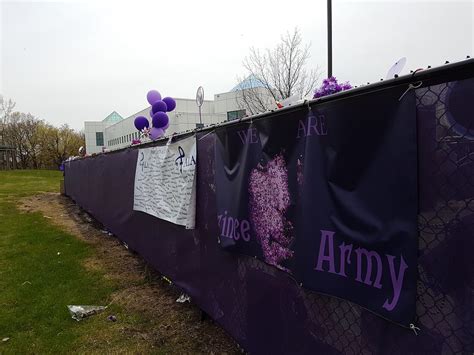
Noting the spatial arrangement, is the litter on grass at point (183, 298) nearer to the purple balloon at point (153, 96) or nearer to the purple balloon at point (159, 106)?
the purple balloon at point (159, 106)

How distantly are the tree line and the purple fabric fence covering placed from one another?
72.7 metres

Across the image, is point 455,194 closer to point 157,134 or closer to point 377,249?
point 377,249

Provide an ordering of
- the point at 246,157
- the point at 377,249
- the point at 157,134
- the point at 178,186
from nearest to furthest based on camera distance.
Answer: the point at 377,249 < the point at 246,157 < the point at 178,186 < the point at 157,134

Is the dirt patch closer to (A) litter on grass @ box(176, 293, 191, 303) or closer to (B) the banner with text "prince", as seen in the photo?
(A) litter on grass @ box(176, 293, 191, 303)

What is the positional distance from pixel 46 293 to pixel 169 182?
2.37 m

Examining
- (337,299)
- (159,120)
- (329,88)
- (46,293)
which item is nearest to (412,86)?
(337,299)

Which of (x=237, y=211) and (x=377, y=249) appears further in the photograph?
(x=237, y=211)

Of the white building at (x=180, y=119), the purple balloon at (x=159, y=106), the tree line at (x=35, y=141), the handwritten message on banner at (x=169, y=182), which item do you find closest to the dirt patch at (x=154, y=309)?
the handwritten message on banner at (x=169, y=182)

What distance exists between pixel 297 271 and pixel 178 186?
2.32 metres

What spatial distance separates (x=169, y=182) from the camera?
4602 mm

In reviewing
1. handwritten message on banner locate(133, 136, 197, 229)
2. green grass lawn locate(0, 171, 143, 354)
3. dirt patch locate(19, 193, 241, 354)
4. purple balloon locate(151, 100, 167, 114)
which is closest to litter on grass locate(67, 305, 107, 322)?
green grass lawn locate(0, 171, 143, 354)

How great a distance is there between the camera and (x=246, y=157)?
2895mm

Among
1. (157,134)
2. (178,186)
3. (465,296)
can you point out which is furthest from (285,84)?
(465,296)

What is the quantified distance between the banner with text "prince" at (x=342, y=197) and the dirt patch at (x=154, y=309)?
A: 1375 mm
